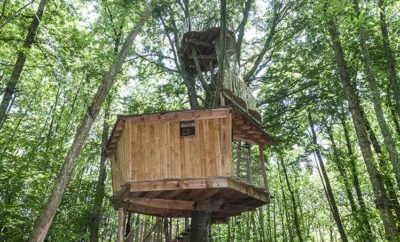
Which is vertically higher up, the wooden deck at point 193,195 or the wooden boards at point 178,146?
the wooden boards at point 178,146

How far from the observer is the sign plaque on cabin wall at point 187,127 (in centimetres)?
1213

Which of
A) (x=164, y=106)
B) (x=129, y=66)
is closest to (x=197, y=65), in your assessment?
(x=164, y=106)

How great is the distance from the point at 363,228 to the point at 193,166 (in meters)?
5.28

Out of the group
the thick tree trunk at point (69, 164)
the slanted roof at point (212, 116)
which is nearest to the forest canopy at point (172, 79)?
the thick tree trunk at point (69, 164)

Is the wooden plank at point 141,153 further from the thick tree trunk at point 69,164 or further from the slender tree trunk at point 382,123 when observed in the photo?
the slender tree trunk at point 382,123

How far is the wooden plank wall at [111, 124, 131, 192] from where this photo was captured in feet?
39.8

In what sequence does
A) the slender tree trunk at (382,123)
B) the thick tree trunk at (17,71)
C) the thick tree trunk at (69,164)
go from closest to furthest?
the thick tree trunk at (69,164) → the slender tree trunk at (382,123) → the thick tree trunk at (17,71)

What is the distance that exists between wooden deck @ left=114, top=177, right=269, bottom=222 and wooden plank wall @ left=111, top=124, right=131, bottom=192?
36 cm

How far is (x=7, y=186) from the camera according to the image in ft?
41.4

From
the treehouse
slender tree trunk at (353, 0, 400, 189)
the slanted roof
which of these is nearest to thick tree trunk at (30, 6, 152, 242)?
the slanted roof

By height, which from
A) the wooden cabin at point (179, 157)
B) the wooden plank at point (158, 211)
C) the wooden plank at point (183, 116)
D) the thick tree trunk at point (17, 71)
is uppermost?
the thick tree trunk at point (17, 71)

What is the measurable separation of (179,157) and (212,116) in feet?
5.53

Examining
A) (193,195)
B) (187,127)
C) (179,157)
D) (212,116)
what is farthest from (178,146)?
(193,195)

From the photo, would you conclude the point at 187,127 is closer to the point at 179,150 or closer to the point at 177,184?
the point at 179,150
